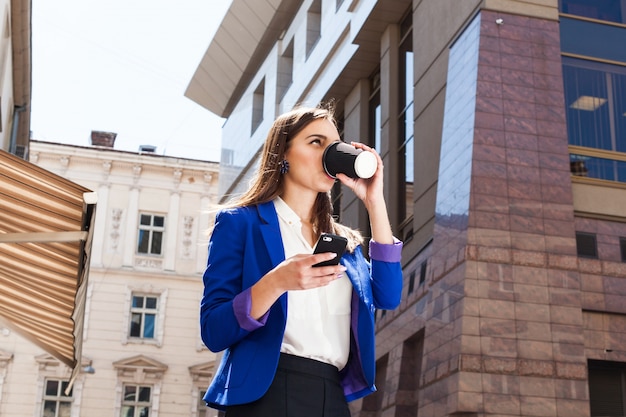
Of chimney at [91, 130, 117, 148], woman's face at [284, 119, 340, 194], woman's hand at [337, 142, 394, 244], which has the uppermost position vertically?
chimney at [91, 130, 117, 148]

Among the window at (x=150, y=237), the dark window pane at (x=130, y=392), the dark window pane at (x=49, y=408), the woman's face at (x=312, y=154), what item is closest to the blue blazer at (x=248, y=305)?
the woman's face at (x=312, y=154)

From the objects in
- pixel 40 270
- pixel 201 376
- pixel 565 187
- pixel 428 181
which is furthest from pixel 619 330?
pixel 201 376

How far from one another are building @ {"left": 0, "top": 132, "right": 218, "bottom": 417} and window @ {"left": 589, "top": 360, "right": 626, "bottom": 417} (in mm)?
20070

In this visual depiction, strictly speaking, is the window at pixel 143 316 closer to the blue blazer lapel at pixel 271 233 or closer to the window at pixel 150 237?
the window at pixel 150 237

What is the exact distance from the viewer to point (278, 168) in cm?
287

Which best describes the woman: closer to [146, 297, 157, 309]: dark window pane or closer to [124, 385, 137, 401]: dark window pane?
[124, 385, 137, 401]: dark window pane

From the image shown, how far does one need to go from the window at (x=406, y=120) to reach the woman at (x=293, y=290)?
1250cm

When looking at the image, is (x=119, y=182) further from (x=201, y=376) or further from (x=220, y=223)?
(x=220, y=223)

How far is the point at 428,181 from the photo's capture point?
45.9ft

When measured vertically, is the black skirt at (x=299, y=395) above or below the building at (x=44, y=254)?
below

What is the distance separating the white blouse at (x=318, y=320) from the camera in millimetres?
2586

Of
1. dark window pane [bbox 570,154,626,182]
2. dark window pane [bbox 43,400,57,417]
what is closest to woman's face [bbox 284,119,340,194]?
dark window pane [bbox 570,154,626,182]

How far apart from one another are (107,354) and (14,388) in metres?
3.08

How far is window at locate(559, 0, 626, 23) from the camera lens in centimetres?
1291
